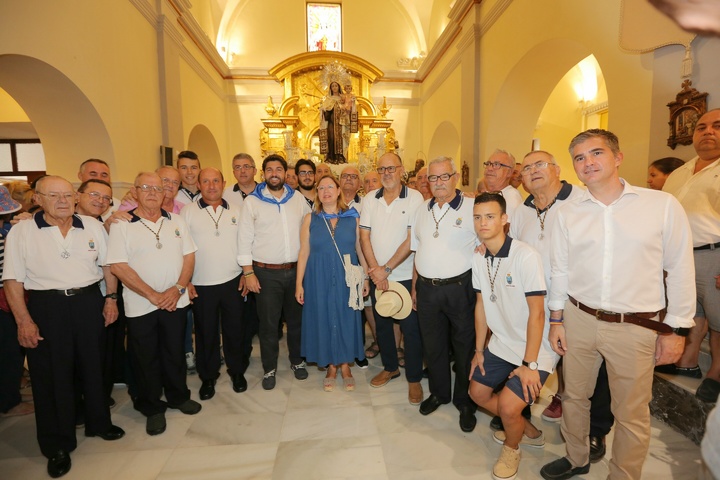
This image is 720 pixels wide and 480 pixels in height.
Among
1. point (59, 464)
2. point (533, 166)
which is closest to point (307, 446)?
point (59, 464)

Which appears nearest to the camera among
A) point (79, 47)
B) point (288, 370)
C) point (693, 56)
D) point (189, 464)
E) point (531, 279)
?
point (531, 279)

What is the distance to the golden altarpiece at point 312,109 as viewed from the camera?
11.1 m

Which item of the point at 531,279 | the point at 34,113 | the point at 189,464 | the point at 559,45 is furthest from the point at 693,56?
the point at 34,113

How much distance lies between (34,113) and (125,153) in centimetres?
103

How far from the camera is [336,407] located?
2.86m

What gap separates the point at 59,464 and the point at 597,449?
318 centimetres

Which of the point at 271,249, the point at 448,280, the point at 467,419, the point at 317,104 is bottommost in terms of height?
the point at 467,419

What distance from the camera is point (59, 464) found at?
220 centimetres

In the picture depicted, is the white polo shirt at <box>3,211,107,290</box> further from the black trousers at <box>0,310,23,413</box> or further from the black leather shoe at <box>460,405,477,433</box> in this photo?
the black leather shoe at <box>460,405,477,433</box>

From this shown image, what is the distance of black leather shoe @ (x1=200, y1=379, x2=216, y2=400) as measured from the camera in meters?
3.02

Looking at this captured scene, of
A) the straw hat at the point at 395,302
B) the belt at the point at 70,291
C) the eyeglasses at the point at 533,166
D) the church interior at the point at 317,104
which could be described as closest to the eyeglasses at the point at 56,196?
the belt at the point at 70,291

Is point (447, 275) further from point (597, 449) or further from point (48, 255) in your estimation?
point (48, 255)

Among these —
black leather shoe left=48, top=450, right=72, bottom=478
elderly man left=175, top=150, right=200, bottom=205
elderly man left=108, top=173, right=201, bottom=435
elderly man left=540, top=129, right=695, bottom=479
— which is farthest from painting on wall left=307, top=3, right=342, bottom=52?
black leather shoe left=48, top=450, right=72, bottom=478

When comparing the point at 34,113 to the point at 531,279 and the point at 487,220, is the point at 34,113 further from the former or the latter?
the point at 531,279
